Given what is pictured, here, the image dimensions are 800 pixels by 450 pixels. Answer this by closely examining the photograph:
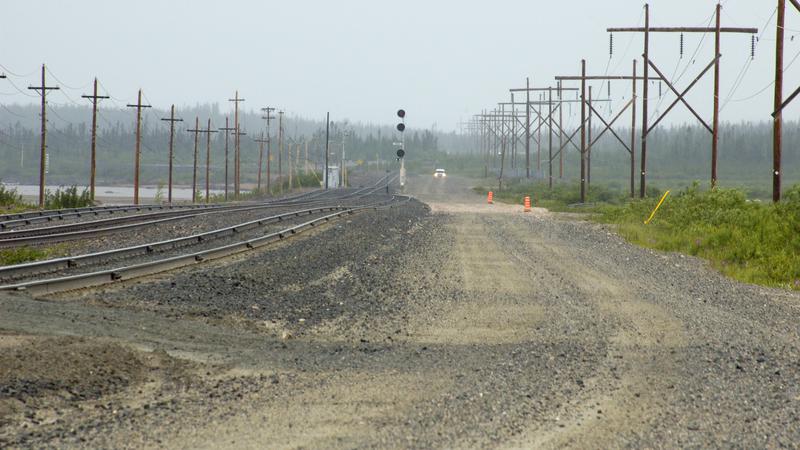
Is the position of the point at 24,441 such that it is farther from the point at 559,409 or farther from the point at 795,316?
the point at 795,316

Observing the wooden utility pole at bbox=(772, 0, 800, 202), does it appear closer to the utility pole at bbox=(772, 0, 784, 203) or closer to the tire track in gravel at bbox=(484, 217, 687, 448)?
the utility pole at bbox=(772, 0, 784, 203)

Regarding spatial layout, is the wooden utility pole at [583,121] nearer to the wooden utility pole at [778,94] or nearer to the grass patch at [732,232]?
the grass patch at [732,232]

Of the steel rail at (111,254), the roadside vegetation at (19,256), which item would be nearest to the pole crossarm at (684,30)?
the steel rail at (111,254)

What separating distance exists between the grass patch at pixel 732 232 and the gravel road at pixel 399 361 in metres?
2.34

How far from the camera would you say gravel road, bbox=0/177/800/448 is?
21.0ft

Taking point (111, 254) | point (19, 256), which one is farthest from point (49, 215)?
point (111, 254)

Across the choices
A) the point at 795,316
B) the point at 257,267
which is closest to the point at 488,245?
the point at 257,267

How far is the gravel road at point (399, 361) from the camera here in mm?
6398

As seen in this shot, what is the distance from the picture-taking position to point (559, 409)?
7.05 metres

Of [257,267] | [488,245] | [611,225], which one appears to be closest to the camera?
[257,267]

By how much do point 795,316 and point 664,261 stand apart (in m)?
7.16

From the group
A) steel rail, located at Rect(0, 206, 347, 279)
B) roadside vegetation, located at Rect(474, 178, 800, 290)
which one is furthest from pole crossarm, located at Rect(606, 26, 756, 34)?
steel rail, located at Rect(0, 206, 347, 279)

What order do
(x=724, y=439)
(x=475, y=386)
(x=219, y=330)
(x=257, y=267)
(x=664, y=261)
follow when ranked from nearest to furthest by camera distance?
(x=724, y=439)
(x=475, y=386)
(x=219, y=330)
(x=257, y=267)
(x=664, y=261)

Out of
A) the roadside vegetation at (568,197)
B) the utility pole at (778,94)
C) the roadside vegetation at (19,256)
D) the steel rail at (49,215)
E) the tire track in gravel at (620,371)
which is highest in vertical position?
the utility pole at (778,94)
